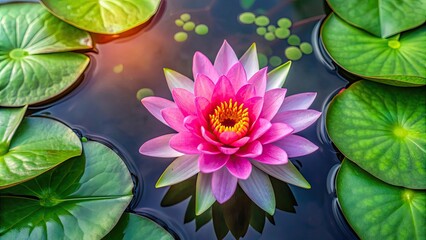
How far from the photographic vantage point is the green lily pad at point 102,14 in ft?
7.35

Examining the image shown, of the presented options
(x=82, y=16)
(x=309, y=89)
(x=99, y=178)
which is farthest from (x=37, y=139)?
(x=309, y=89)

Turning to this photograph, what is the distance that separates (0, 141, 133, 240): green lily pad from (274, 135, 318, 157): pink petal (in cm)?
65

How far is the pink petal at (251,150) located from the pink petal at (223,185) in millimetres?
101

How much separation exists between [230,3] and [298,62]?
58 cm

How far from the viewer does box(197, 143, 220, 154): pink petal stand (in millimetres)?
1622

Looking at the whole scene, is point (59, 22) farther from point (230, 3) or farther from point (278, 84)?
point (278, 84)

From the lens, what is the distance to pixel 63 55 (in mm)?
2201

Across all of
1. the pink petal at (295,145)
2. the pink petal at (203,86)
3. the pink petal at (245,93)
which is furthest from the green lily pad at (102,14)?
the pink petal at (295,145)

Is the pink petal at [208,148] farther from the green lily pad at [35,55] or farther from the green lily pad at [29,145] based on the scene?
the green lily pad at [35,55]

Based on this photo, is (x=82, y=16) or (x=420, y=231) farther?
(x=82, y=16)

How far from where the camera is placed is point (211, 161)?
5.48 ft

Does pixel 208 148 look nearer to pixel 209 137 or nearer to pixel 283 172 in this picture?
pixel 209 137

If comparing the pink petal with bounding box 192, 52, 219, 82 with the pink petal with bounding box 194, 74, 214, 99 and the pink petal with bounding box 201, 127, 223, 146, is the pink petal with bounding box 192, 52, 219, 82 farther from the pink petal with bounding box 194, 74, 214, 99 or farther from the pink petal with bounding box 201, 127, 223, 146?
the pink petal with bounding box 201, 127, 223, 146

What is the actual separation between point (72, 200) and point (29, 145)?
1.07ft
